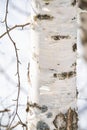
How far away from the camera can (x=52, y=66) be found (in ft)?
3.61

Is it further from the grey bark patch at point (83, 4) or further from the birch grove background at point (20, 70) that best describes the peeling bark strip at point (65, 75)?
the grey bark patch at point (83, 4)

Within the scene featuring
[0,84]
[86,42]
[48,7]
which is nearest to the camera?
[48,7]

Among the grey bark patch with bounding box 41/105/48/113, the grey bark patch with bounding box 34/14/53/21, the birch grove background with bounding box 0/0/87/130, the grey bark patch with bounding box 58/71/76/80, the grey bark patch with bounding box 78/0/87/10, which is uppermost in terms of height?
the grey bark patch with bounding box 34/14/53/21

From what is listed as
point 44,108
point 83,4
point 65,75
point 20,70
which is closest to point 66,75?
point 65,75

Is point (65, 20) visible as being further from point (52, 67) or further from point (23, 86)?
point (23, 86)

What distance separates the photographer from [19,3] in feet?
9.33

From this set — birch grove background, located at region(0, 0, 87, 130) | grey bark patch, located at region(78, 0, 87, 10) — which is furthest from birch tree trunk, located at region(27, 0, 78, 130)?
grey bark patch, located at region(78, 0, 87, 10)

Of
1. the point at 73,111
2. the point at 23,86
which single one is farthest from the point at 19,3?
the point at 73,111

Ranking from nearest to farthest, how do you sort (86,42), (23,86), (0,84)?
(23,86)
(0,84)
(86,42)

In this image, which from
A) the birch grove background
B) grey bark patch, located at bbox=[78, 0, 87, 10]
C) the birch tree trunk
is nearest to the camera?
the birch tree trunk

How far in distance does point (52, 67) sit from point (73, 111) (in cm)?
15

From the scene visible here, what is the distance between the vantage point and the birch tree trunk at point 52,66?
1.08 meters

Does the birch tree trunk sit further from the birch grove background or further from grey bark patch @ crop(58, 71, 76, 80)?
the birch grove background

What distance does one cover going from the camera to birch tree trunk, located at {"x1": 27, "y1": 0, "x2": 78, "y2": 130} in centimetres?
108
